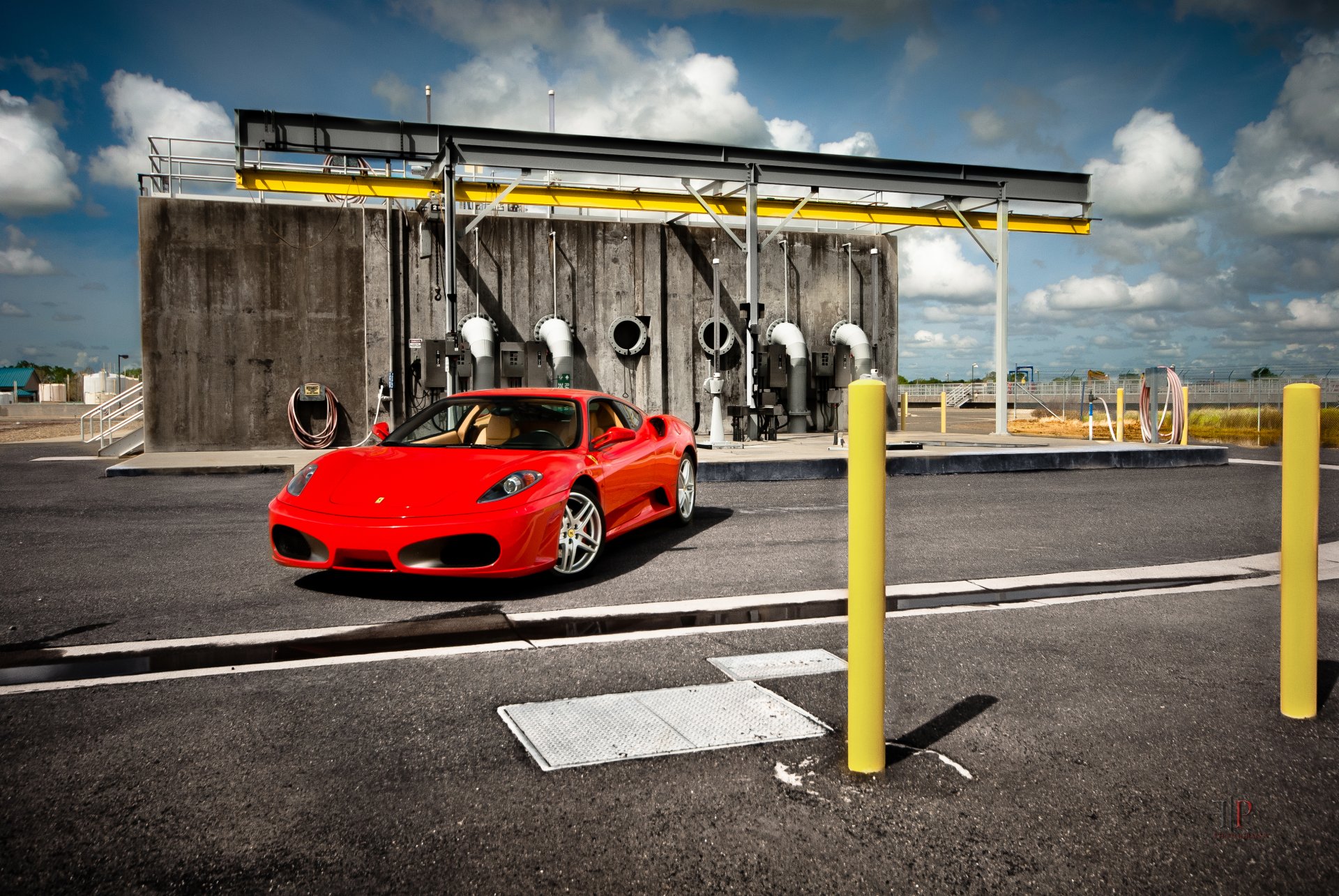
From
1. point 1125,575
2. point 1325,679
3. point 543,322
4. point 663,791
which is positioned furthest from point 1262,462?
point 663,791

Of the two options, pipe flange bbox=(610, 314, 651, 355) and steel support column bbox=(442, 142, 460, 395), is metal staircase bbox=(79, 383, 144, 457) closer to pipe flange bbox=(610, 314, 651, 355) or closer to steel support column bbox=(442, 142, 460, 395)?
steel support column bbox=(442, 142, 460, 395)

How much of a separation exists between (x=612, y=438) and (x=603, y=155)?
39.6 feet

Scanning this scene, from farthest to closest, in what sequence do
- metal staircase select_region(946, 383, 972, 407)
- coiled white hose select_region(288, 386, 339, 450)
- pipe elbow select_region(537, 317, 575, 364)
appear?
metal staircase select_region(946, 383, 972, 407)
pipe elbow select_region(537, 317, 575, 364)
coiled white hose select_region(288, 386, 339, 450)

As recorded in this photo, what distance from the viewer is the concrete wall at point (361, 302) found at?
1786 centimetres

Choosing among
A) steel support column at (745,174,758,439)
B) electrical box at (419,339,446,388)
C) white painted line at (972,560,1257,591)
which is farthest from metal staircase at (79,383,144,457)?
white painted line at (972,560,1257,591)

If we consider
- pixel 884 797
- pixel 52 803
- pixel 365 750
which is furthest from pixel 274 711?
pixel 884 797

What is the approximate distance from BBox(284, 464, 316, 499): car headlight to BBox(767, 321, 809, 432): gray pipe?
15.8m

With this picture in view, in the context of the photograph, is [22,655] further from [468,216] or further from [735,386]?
[735,386]

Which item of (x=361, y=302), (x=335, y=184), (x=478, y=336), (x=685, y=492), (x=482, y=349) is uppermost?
(x=335, y=184)

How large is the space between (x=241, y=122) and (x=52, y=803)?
16.0 meters

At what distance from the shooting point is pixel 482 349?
18.0 metres

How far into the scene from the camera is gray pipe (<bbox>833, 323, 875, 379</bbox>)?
20859 mm

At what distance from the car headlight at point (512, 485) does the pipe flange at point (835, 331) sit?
1732cm

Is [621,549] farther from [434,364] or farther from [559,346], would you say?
[559,346]
